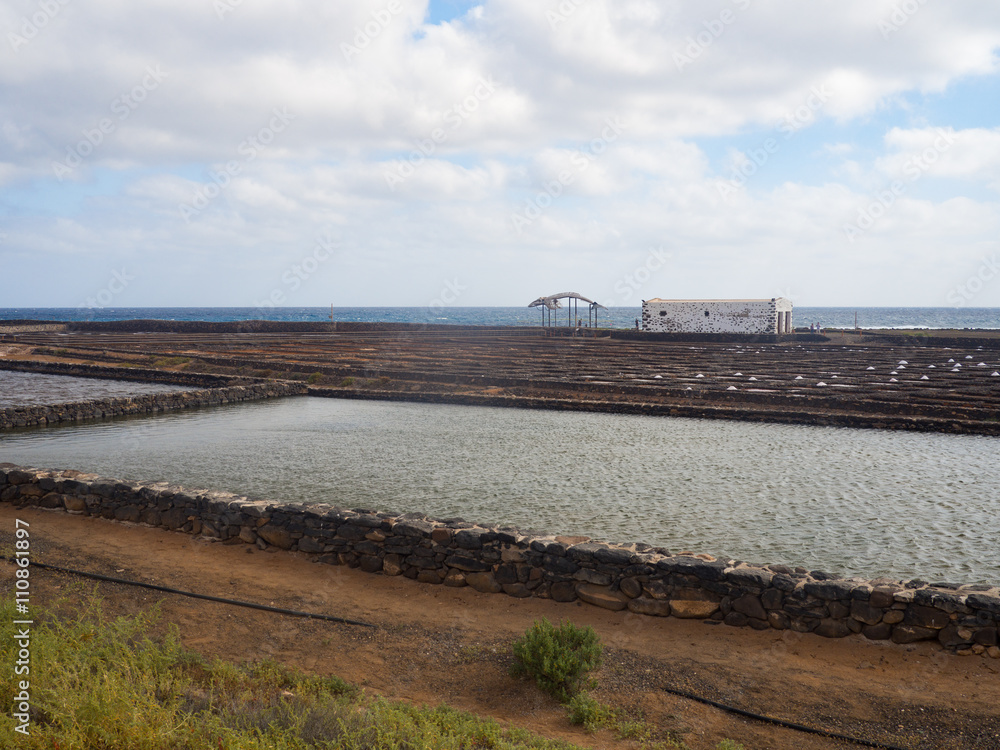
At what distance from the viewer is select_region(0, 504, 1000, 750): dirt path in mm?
5019

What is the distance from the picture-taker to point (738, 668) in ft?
18.9

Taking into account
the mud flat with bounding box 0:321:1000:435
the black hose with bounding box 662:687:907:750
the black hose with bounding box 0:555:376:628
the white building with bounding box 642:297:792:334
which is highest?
the white building with bounding box 642:297:792:334

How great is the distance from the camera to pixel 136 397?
2120 centimetres

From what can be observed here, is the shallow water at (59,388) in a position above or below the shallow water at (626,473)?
above

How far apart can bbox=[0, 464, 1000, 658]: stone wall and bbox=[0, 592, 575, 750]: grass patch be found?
7.95 ft

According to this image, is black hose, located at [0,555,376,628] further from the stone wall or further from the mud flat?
the mud flat

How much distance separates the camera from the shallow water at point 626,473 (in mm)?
8914

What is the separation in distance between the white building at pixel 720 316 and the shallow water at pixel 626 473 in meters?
40.8

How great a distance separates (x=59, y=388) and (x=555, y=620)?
87.0ft

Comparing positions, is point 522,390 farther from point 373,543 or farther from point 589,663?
point 589,663

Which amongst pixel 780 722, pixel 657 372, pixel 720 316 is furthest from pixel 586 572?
pixel 720 316

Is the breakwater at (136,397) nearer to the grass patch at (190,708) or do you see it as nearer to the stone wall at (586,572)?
the stone wall at (586,572)

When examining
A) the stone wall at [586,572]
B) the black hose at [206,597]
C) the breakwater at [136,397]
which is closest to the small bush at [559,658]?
the stone wall at [586,572]

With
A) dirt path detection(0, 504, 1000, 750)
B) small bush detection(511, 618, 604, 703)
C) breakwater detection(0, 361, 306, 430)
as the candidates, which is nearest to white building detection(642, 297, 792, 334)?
breakwater detection(0, 361, 306, 430)
